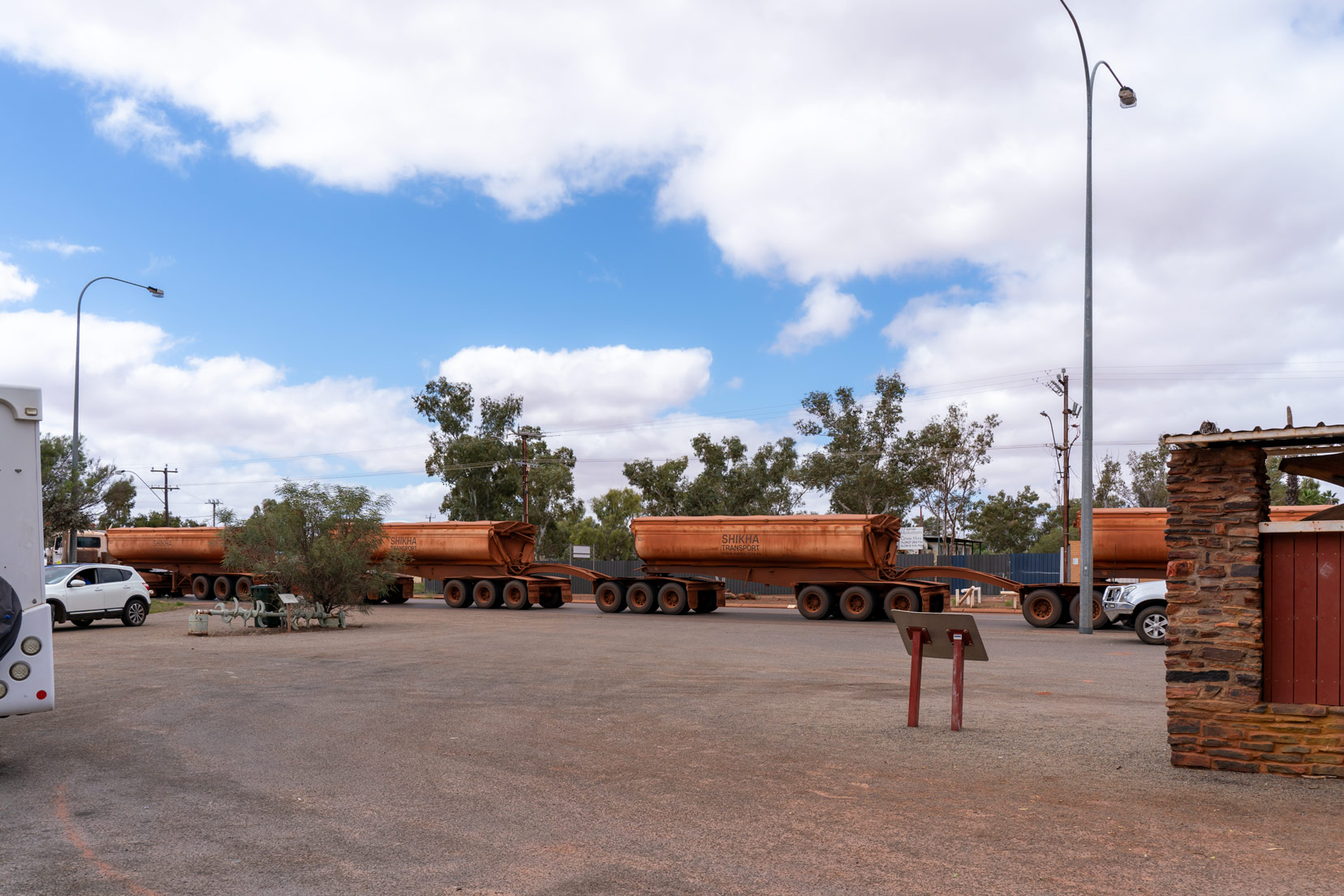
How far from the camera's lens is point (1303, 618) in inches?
299

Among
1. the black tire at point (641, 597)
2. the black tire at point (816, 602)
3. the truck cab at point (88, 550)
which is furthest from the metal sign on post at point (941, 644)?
the truck cab at point (88, 550)

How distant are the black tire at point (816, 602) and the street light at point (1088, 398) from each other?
7085mm

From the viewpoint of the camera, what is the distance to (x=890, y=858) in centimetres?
543

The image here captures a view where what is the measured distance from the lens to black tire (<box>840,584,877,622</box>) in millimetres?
27562

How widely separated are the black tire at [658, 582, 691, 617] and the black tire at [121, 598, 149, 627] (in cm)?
1362

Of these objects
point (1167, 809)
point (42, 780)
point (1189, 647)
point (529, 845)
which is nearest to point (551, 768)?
point (529, 845)

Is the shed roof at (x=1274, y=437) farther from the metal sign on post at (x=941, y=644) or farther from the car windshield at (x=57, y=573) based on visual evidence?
the car windshield at (x=57, y=573)

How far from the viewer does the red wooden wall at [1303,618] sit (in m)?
7.47

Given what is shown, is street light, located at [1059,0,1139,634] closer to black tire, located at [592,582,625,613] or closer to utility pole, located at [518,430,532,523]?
black tire, located at [592,582,625,613]

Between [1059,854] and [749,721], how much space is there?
15.0ft

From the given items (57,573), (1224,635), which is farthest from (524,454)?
(1224,635)

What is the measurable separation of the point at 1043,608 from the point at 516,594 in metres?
16.6

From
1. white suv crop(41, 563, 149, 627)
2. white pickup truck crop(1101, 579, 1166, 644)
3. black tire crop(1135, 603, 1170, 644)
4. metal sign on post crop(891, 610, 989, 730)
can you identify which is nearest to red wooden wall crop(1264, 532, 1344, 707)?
metal sign on post crop(891, 610, 989, 730)

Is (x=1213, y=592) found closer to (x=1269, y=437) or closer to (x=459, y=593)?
(x=1269, y=437)
